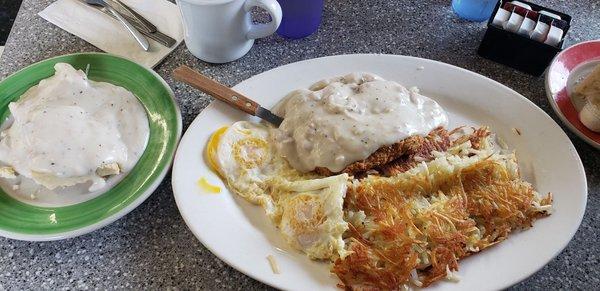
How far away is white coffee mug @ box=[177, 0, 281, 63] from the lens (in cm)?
122

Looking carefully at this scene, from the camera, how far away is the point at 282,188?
1.09 meters

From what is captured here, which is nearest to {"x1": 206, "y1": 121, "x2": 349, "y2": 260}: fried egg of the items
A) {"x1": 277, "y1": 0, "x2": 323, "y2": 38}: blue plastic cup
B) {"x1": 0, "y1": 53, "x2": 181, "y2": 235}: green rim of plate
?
{"x1": 0, "y1": 53, "x2": 181, "y2": 235}: green rim of plate

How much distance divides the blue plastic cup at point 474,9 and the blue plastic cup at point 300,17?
0.50 meters

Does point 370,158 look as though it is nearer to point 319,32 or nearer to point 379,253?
point 379,253

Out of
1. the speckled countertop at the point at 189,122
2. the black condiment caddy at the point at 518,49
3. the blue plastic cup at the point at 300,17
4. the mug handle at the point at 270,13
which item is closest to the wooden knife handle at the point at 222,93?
the speckled countertop at the point at 189,122

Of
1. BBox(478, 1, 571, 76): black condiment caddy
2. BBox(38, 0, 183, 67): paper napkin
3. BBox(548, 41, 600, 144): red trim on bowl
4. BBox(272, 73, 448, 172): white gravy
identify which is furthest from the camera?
BBox(38, 0, 183, 67): paper napkin

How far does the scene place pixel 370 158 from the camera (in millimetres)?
1129

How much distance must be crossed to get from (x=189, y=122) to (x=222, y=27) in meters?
0.29

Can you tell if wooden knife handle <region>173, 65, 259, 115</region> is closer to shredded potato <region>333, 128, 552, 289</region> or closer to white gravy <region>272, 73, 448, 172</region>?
white gravy <region>272, 73, 448, 172</region>

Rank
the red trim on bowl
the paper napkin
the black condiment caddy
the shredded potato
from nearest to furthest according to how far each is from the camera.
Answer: the shredded potato, the red trim on bowl, the black condiment caddy, the paper napkin

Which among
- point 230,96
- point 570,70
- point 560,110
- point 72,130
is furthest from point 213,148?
point 570,70

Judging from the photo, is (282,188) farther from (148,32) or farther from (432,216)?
(148,32)

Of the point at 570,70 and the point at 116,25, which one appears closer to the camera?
the point at 570,70

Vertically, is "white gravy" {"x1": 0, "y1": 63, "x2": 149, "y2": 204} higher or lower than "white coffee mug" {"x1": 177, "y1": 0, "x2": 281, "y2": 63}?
lower
